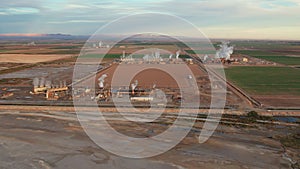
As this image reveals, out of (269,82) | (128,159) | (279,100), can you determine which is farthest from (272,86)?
(128,159)

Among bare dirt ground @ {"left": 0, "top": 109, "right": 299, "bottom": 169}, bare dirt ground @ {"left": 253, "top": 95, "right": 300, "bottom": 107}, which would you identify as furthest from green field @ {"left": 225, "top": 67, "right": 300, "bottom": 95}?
bare dirt ground @ {"left": 0, "top": 109, "right": 299, "bottom": 169}

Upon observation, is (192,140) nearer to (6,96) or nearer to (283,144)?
(283,144)

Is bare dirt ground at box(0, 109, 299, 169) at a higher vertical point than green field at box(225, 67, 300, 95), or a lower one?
lower

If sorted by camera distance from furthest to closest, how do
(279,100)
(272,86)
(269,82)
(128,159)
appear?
(269,82), (272,86), (279,100), (128,159)

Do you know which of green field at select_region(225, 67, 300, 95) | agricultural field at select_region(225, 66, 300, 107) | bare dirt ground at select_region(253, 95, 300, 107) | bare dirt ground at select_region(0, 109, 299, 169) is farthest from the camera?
green field at select_region(225, 67, 300, 95)

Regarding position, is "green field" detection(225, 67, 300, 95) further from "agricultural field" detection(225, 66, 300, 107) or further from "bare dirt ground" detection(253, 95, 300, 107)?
"bare dirt ground" detection(253, 95, 300, 107)

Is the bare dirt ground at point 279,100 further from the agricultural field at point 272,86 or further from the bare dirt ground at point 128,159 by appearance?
the bare dirt ground at point 128,159

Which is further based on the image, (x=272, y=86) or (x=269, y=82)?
(x=269, y=82)

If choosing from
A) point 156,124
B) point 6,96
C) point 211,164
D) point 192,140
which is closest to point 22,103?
point 6,96

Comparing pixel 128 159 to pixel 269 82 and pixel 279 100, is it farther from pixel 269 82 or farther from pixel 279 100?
pixel 269 82
